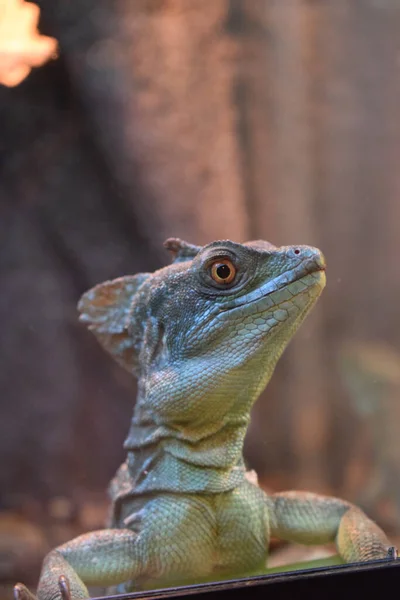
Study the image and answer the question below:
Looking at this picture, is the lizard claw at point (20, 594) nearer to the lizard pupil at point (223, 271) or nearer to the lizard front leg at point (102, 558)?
the lizard front leg at point (102, 558)

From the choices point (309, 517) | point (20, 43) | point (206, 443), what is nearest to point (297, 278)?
point (206, 443)

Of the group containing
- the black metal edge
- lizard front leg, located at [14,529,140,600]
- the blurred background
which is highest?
the blurred background

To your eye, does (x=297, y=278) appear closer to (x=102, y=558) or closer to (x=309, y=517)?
(x=309, y=517)

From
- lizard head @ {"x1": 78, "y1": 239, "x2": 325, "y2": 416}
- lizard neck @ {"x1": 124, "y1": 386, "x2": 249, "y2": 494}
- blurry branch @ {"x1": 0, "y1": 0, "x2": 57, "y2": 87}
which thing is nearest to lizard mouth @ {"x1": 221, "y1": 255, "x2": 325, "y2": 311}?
lizard head @ {"x1": 78, "y1": 239, "x2": 325, "y2": 416}

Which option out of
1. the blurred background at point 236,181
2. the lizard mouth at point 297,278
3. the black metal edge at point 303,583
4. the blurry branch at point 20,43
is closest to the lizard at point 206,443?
the lizard mouth at point 297,278

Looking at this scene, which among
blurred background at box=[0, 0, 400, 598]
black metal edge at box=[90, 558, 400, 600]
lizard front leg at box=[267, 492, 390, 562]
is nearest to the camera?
black metal edge at box=[90, 558, 400, 600]

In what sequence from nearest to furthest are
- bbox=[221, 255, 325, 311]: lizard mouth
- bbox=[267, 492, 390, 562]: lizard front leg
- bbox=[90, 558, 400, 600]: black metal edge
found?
bbox=[90, 558, 400, 600]: black metal edge
bbox=[221, 255, 325, 311]: lizard mouth
bbox=[267, 492, 390, 562]: lizard front leg

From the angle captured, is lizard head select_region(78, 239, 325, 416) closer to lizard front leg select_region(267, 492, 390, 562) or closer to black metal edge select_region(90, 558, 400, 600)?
lizard front leg select_region(267, 492, 390, 562)

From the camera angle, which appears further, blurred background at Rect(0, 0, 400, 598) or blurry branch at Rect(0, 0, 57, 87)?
blurred background at Rect(0, 0, 400, 598)
